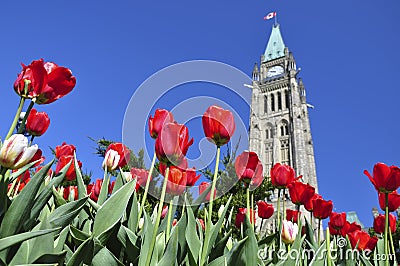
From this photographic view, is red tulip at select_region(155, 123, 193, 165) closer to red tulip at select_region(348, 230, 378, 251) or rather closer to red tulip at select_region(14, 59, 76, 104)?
red tulip at select_region(14, 59, 76, 104)

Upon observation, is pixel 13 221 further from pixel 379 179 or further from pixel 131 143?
pixel 379 179

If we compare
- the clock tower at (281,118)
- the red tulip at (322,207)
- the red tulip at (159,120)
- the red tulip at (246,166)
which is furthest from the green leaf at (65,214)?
the clock tower at (281,118)

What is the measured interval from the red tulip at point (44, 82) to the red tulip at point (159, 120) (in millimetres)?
241

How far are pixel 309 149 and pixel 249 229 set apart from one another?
27.0 meters

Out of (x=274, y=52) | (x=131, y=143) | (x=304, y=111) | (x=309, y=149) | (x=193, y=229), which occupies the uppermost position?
(x=274, y=52)

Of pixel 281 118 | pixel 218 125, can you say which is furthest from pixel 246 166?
pixel 281 118

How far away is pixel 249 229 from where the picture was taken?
0.74 meters

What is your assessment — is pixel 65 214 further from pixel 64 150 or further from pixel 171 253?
pixel 64 150

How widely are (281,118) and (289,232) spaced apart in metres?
28.4

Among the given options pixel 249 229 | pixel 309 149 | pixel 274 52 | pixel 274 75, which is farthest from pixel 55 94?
pixel 274 52

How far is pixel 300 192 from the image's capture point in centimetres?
132

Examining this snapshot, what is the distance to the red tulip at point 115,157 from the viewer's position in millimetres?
1093

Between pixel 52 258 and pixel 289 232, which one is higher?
pixel 289 232

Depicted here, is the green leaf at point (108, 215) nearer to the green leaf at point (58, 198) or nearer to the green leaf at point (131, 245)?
the green leaf at point (131, 245)
